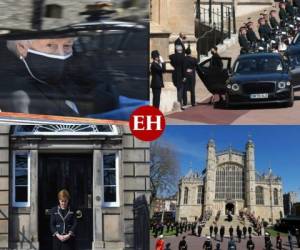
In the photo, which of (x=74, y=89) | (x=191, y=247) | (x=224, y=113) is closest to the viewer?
(x=191, y=247)

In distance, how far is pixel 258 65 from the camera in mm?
7691

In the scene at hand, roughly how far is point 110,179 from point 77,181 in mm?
351

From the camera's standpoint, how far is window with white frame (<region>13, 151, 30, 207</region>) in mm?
6961

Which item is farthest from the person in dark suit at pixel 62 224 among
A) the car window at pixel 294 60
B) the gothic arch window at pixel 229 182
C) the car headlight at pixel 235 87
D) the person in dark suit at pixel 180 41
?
the car window at pixel 294 60

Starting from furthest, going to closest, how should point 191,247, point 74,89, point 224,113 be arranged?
point 74,89, point 224,113, point 191,247

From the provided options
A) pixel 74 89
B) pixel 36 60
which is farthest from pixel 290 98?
pixel 36 60

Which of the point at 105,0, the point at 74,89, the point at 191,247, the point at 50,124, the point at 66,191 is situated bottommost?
the point at 191,247

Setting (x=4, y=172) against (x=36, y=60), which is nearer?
(x=4, y=172)

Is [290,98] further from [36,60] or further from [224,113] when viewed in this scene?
[36,60]

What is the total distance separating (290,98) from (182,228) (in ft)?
6.22

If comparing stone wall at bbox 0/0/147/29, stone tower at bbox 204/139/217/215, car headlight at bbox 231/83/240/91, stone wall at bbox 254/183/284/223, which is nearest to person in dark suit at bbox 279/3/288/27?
car headlight at bbox 231/83/240/91

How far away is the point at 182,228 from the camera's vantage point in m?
6.86

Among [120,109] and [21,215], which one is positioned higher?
[120,109]

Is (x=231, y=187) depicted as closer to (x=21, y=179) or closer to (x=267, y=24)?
(x=21, y=179)
